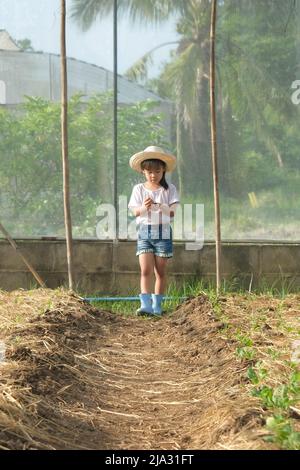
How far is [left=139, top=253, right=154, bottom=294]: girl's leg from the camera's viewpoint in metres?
6.59

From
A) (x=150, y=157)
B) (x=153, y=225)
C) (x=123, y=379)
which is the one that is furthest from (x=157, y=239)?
(x=123, y=379)

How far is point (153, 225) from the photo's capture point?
661cm

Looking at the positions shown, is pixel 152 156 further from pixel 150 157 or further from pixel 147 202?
pixel 147 202

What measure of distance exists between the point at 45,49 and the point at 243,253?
282 centimetres

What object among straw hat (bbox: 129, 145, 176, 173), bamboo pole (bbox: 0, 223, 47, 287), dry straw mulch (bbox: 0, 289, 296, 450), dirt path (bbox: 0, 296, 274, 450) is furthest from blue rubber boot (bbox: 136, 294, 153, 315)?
straw hat (bbox: 129, 145, 176, 173)

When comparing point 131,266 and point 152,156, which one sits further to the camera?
point 131,266

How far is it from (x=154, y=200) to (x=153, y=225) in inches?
8.5

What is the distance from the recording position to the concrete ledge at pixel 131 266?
737 centimetres

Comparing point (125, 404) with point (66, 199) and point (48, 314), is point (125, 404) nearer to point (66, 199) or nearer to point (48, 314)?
point (48, 314)

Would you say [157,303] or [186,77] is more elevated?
[186,77]

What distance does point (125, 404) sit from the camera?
12.6ft

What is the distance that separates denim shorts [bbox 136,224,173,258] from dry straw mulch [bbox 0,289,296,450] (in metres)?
0.56

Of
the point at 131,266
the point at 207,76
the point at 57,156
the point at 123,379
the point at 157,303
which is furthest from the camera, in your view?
the point at 57,156
